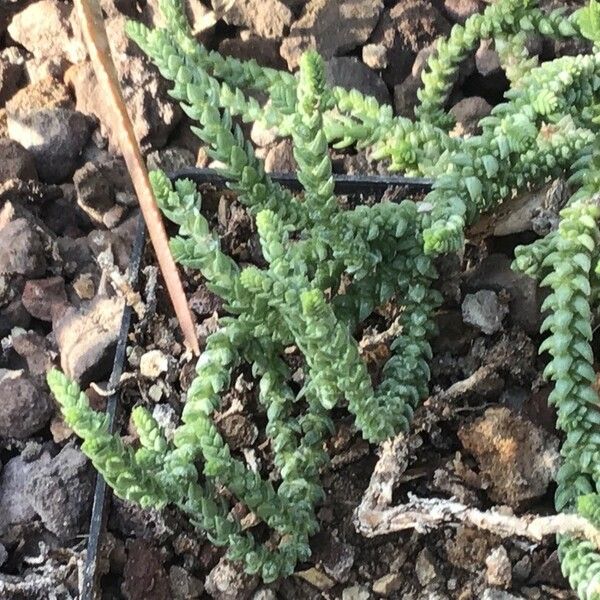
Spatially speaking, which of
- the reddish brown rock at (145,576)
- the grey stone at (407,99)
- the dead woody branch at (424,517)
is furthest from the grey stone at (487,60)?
the reddish brown rock at (145,576)

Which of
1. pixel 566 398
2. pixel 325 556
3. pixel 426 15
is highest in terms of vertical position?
pixel 426 15

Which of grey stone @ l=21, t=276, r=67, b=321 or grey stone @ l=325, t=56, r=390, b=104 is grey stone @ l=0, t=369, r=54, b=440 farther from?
grey stone @ l=325, t=56, r=390, b=104

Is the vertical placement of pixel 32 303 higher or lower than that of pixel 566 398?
higher

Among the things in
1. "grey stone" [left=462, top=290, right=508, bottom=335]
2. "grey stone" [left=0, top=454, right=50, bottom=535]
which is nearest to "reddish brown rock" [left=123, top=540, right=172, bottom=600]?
"grey stone" [left=0, top=454, right=50, bottom=535]

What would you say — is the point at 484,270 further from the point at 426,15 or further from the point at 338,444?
the point at 426,15

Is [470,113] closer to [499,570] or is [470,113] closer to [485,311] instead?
[485,311]

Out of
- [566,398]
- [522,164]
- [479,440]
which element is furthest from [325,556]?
[522,164]

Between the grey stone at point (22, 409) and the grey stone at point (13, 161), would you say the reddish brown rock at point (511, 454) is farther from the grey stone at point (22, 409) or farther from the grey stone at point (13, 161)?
the grey stone at point (13, 161)
